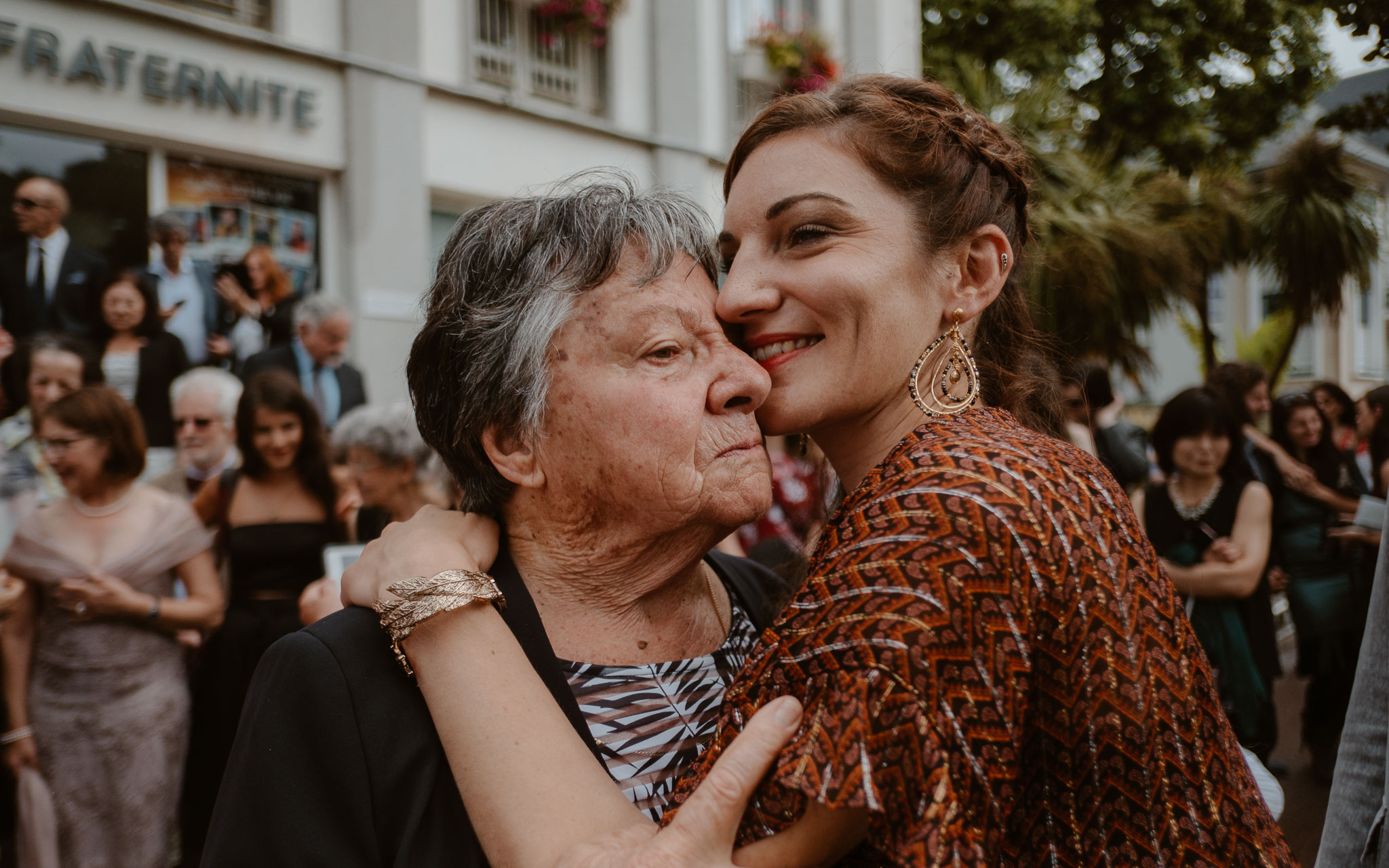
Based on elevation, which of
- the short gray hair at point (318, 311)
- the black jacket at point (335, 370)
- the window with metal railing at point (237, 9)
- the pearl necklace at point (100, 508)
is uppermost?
the window with metal railing at point (237, 9)

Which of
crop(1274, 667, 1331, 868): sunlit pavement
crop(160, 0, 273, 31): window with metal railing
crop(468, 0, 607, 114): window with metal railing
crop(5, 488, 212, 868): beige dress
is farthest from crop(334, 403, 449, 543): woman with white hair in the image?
crop(468, 0, 607, 114): window with metal railing

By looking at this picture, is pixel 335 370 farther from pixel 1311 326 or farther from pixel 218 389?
pixel 1311 326

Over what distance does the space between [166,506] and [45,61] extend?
3938 mm

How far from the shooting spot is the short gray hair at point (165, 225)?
726cm

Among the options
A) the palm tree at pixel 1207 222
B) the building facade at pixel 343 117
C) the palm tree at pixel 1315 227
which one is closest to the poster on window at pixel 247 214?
the building facade at pixel 343 117

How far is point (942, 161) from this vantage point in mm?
1834

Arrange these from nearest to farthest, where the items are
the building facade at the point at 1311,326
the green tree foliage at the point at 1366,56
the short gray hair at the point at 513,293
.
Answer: the short gray hair at the point at 513,293 < the green tree foliage at the point at 1366,56 < the building facade at the point at 1311,326

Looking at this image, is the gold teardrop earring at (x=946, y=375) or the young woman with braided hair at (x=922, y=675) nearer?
the young woman with braided hair at (x=922, y=675)

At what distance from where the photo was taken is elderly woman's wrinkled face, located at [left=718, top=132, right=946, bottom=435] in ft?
5.86

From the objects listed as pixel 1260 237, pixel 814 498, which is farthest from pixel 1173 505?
pixel 1260 237

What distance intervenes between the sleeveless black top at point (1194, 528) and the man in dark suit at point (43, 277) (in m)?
6.34

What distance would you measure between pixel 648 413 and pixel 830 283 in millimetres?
381

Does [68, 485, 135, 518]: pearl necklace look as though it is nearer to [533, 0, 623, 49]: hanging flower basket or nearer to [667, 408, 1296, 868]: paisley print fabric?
[667, 408, 1296, 868]: paisley print fabric

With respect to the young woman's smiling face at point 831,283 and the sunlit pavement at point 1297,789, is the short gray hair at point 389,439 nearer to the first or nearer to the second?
the young woman's smiling face at point 831,283
